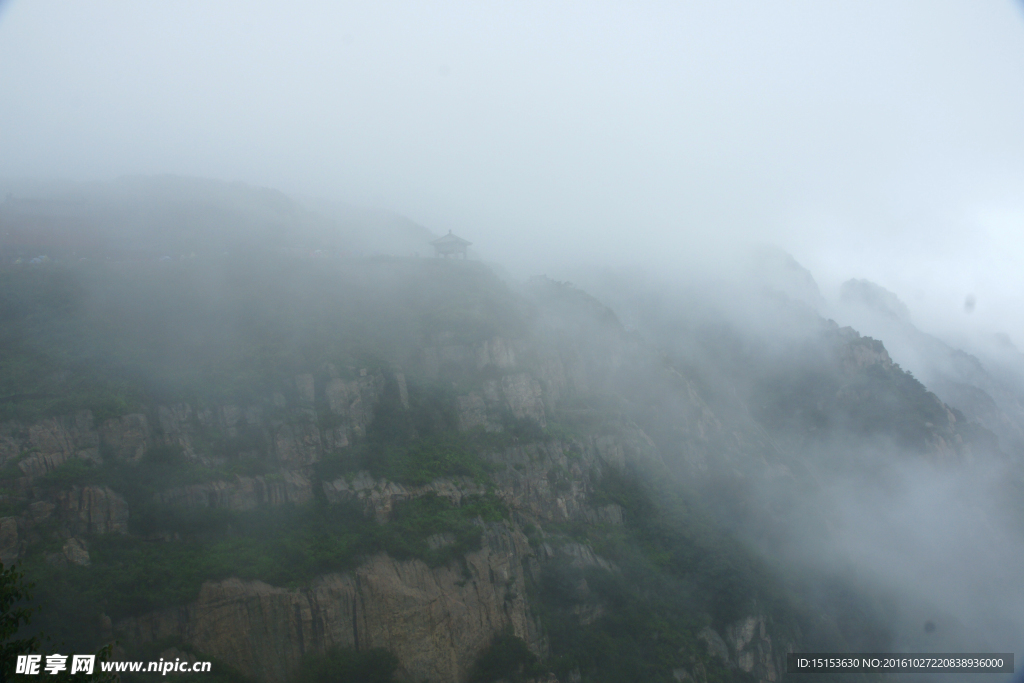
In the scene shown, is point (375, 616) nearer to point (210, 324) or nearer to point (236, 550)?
→ point (236, 550)

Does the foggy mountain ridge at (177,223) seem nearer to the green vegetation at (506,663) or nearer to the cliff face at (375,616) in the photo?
the cliff face at (375,616)

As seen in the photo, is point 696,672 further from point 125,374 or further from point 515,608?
point 125,374

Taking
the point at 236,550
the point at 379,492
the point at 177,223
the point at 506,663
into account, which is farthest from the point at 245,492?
the point at 177,223

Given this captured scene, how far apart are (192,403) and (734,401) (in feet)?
198

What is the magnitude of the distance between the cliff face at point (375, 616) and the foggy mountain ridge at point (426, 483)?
0.13 metres

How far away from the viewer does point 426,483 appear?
1602 inches

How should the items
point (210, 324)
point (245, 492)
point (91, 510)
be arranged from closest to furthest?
point (91, 510)
point (245, 492)
point (210, 324)

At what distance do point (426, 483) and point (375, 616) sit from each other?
30.4 ft

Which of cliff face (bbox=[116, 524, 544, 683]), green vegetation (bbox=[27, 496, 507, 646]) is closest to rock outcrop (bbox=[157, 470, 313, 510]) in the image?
green vegetation (bbox=[27, 496, 507, 646])

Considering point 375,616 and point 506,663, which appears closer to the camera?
point 375,616

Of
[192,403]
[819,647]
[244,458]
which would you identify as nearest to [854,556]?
[819,647]

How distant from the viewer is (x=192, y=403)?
37.8 meters

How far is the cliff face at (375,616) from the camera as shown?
29969 mm

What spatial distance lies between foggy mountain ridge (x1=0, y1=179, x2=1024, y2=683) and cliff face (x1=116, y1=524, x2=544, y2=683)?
130 millimetres
